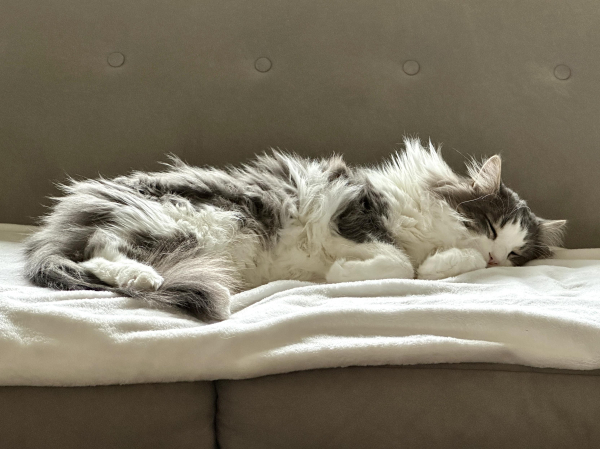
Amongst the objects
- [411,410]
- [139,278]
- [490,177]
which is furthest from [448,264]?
[139,278]

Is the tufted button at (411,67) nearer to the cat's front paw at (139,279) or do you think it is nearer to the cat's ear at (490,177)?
the cat's ear at (490,177)

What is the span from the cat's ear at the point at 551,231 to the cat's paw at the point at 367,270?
711 mm

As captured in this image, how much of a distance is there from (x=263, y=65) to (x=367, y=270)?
3.74ft

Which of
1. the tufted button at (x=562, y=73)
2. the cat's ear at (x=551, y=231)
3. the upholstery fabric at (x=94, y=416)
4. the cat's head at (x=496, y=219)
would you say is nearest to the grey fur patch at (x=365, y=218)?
the cat's head at (x=496, y=219)

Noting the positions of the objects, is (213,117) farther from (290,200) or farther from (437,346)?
(437,346)

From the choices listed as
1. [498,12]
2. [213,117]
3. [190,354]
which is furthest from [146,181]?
[498,12]

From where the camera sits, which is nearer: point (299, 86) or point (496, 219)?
point (496, 219)

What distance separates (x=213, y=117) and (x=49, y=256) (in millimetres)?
1051

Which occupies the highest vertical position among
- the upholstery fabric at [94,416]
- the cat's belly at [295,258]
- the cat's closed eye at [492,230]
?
the cat's closed eye at [492,230]

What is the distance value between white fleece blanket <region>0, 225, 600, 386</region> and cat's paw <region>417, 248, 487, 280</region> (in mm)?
379

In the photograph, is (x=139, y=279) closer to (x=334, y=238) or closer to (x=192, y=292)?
(x=192, y=292)

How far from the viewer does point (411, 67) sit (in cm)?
253

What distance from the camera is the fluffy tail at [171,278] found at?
143 centimetres

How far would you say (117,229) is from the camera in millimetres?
1684
